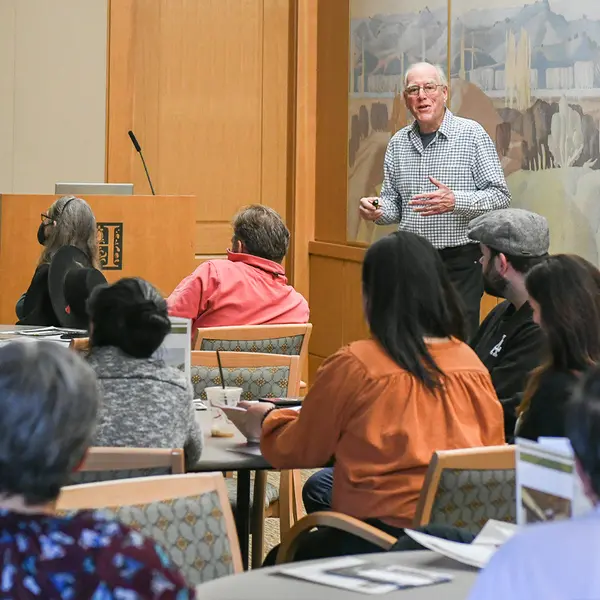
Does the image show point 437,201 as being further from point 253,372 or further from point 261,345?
point 253,372

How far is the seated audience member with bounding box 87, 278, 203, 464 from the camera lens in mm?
3049

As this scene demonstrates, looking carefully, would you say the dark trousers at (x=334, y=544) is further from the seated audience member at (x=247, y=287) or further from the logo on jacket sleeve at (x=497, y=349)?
the seated audience member at (x=247, y=287)

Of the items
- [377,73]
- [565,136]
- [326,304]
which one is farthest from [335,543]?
[326,304]

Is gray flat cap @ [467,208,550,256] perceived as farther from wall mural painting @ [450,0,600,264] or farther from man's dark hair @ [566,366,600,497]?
man's dark hair @ [566,366,600,497]

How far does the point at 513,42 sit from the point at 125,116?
3.11 meters

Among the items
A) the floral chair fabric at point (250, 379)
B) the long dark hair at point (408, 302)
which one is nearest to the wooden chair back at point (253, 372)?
the floral chair fabric at point (250, 379)

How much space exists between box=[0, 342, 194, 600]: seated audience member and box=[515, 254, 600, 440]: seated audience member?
1474 mm

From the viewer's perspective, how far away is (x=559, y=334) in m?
2.96

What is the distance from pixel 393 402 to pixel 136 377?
0.67m

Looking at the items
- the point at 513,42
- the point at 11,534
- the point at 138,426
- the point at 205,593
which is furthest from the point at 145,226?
the point at 11,534

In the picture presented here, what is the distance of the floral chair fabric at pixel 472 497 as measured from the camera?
2.66 metres

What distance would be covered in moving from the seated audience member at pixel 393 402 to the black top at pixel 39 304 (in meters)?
2.70

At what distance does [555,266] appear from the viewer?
3.05 meters

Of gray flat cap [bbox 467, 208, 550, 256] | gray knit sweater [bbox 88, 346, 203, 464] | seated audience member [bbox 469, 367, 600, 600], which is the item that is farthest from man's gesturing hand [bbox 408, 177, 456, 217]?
seated audience member [bbox 469, 367, 600, 600]
